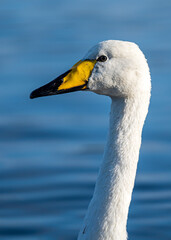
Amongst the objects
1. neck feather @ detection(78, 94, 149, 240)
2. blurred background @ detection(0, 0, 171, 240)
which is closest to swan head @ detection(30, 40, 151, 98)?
neck feather @ detection(78, 94, 149, 240)

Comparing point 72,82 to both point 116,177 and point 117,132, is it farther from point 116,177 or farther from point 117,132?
point 116,177

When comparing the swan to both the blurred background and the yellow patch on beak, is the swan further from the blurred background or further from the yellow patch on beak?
the blurred background

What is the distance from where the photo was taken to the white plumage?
691 centimetres

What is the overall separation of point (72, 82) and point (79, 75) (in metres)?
0.09

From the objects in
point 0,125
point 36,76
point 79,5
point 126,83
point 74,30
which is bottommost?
point 126,83

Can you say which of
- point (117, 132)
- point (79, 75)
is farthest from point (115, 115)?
point (79, 75)

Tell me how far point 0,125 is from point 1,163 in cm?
128

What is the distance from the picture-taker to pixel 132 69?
271 inches

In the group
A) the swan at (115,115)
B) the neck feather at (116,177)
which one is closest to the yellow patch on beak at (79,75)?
the swan at (115,115)

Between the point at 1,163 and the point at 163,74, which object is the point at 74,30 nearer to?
the point at 163,74

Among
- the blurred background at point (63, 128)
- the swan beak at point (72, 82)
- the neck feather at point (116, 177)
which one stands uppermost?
the blurred background at point (63, 128)

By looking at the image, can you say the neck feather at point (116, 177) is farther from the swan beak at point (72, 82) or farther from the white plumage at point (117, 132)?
the swan beak at point (72, 82)

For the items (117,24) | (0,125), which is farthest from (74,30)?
(0,125)

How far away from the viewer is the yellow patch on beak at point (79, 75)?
7.11m
